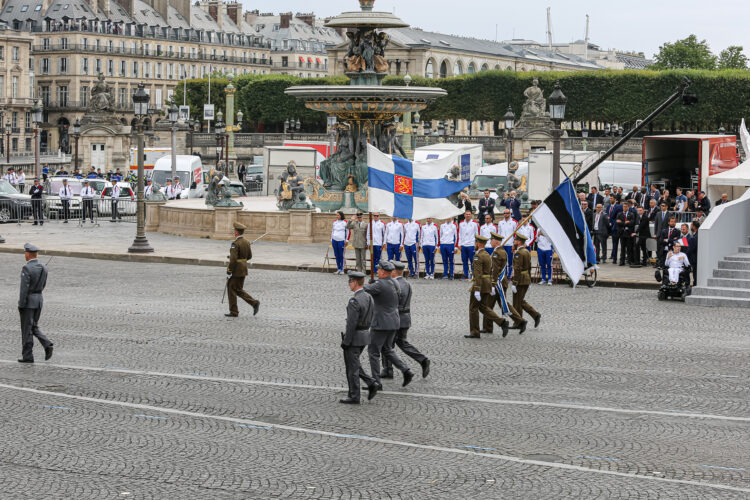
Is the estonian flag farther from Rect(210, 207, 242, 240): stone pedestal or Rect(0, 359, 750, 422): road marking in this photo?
Rect(210, 207, 242, 240): stone pedestal

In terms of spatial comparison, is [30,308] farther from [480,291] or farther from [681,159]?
[681,159]

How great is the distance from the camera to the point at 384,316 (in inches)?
567

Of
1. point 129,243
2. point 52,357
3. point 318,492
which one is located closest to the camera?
point 318,492

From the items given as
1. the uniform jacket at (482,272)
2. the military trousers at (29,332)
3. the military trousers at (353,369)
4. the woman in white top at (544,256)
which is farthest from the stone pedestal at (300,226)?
the military trousers at (353,369)

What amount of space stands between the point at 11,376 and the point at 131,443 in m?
3.87

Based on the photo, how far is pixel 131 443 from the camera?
11930mm

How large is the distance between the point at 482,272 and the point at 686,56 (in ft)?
390

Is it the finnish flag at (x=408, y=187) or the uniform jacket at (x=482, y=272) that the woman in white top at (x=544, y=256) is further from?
the uniform jacket at (x=482, y=272)

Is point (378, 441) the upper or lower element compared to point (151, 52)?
lower

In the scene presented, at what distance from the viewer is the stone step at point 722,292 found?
23172 millimetres

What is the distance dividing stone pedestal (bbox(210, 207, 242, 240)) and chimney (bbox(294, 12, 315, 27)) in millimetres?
135701

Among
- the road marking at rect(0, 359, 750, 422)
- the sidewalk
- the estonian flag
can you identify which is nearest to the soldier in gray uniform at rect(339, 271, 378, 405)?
the road marking at rect(0, 359, 750, 422)

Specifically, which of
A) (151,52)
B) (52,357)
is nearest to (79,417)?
(52,357)

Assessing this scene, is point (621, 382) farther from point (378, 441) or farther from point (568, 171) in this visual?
point (568, 171)
